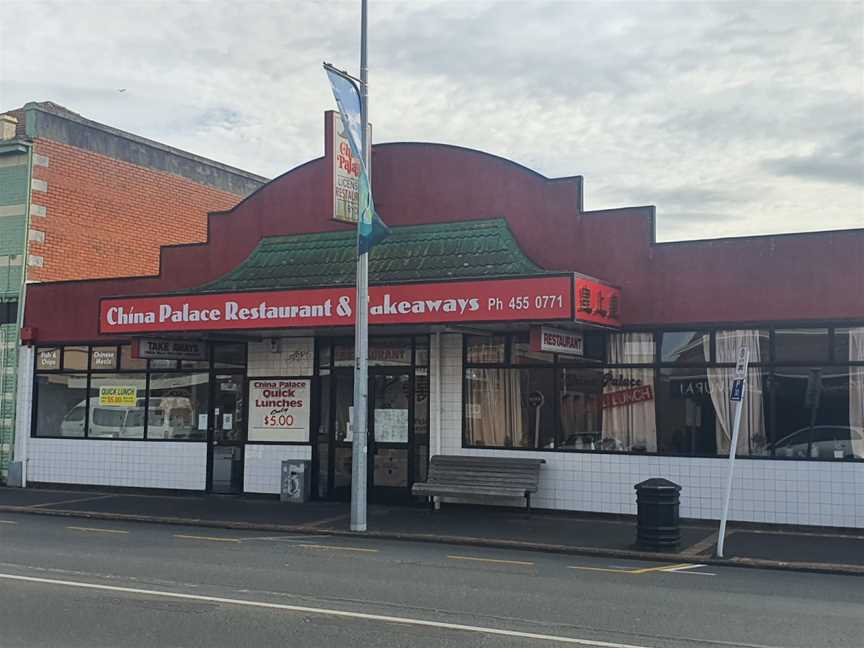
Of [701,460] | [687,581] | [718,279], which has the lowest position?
[687,581]

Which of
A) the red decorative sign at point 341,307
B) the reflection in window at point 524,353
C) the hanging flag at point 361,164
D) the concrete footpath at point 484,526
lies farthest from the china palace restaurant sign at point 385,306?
the concrete footpath at point 484,526

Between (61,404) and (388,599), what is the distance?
13.7 meters

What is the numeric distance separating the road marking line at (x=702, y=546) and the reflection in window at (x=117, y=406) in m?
11.5

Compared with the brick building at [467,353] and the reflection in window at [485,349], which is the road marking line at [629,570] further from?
the reflection in window at [485,349]

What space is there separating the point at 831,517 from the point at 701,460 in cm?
201

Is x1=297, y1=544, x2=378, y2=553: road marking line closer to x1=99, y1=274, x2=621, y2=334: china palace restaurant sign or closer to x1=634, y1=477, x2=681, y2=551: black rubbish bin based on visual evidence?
x1=634, y1=477, x2=681, y2=551: black rubbish bin

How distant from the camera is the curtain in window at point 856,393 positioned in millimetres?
14305

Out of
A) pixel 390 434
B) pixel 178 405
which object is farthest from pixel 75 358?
pixel 390 434

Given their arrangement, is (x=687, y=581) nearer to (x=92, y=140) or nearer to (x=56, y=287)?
(x=56, y=287)

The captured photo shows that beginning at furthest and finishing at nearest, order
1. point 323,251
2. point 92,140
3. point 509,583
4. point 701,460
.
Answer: point 92,140 < point 323,251 < point 701,460 < point 509,583

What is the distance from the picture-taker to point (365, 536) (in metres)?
14.2

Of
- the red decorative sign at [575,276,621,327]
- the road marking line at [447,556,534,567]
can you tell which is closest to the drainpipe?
the red decorative sign at [575,276,621,327]

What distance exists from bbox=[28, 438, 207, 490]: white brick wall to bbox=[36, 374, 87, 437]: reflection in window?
0.28 m

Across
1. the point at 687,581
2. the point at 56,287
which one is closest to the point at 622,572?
the point at 687,581
